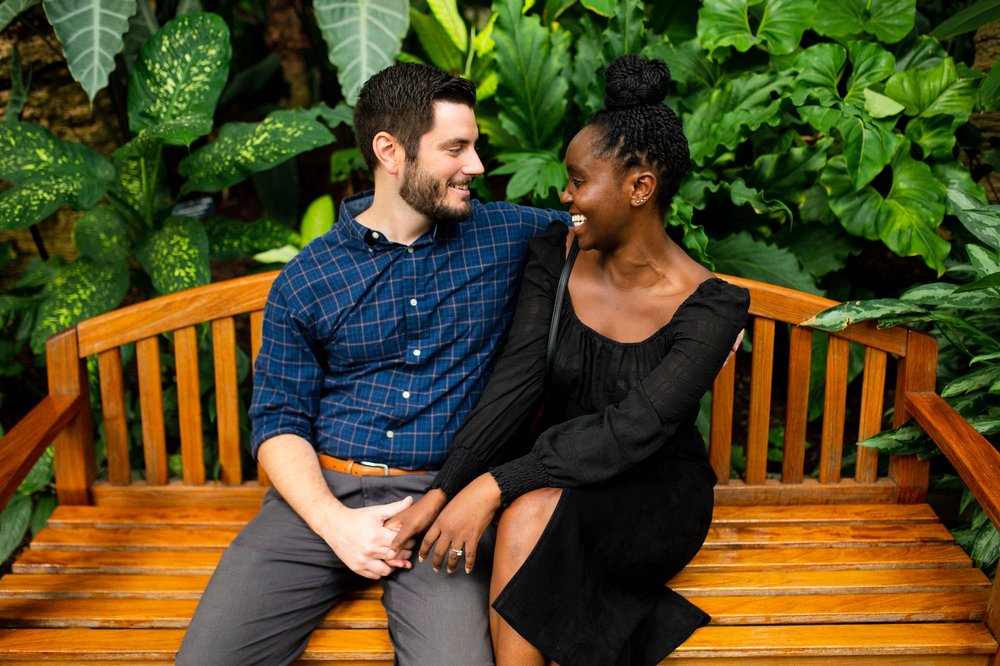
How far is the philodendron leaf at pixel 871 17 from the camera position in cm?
263

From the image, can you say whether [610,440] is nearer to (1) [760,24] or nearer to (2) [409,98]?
(2) [409,98]

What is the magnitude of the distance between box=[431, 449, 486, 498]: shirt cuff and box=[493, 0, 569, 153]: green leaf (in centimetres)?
110

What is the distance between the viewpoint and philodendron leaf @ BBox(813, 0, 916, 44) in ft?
8.62

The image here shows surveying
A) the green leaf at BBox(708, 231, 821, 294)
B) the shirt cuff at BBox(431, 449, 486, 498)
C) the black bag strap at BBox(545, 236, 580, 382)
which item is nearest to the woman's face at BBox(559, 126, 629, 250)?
the black bag strap at BBox(545, 236, 580, 382)

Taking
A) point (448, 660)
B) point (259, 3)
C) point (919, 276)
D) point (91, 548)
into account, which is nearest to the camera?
point (448, 660)

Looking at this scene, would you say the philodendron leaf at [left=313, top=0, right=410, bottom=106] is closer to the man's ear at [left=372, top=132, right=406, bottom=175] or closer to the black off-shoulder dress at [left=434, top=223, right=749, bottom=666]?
the man's ear at [left=372, top=132, right=406, bottom=175]

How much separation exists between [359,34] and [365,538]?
1.39m

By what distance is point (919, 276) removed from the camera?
318cm

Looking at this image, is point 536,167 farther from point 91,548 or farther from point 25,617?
point 25,617

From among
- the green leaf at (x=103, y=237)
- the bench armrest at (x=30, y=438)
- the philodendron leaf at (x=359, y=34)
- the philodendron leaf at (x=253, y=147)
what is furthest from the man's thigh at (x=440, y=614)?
the green leaf at (x=103, y=237)

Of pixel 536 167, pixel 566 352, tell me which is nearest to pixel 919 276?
pixel 536 167

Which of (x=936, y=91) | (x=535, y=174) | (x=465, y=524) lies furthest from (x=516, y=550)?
(x=936, y=91)

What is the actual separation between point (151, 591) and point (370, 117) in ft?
3.66

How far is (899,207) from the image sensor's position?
8.31 feet
